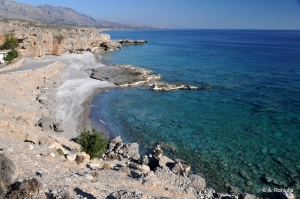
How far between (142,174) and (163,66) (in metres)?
52.3

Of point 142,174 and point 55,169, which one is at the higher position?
point 55,169

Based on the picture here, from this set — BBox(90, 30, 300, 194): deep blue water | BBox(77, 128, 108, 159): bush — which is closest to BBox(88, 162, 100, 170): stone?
BBox(77, 128, 108, 159): bush

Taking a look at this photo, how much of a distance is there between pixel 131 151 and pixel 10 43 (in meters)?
45.7

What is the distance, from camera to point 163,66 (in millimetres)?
66688

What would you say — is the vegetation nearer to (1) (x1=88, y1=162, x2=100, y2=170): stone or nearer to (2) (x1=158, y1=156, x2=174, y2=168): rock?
(1) (x1=88, y1=162, x2=100, y2=170): stone

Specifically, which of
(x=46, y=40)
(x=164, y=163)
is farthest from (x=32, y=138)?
(x=46, y=40)

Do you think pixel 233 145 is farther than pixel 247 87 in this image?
No

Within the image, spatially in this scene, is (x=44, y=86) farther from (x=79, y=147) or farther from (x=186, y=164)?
(x=186, y=164)

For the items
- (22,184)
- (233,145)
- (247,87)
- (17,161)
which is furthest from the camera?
(247,87)

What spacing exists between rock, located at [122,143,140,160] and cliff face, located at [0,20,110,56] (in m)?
47.9

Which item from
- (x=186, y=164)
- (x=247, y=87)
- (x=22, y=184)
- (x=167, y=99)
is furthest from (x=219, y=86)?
(x=22, y=184)

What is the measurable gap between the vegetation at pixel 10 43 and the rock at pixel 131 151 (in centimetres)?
4371

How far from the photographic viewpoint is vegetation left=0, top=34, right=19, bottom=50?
5282 cm

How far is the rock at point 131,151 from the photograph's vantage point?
21773 mm
